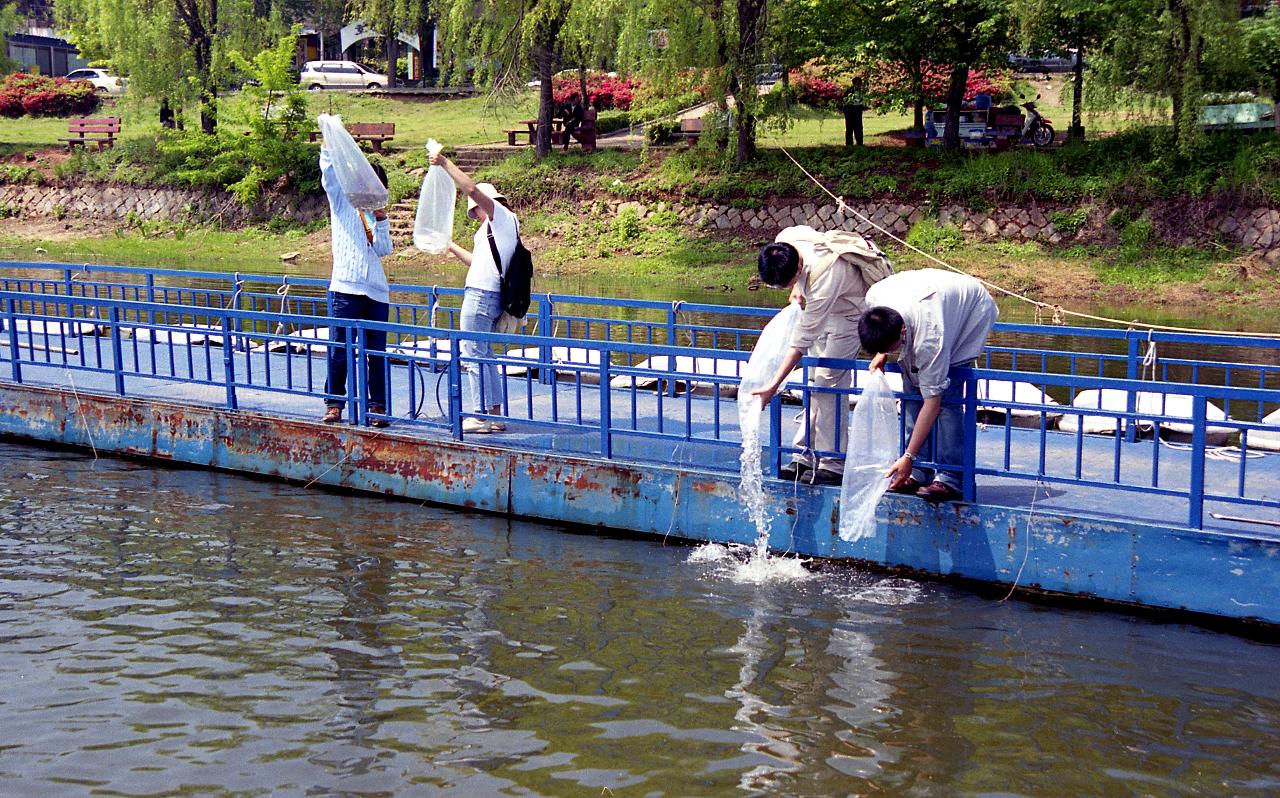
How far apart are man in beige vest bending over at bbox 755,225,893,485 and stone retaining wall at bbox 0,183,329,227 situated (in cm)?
2964

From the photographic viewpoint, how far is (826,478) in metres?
8.45

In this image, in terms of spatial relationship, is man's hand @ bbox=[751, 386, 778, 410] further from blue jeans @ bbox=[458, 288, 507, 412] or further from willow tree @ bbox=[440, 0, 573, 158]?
willow tree @ bbox=[440, 0, 573, 158]

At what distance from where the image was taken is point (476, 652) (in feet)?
23.8

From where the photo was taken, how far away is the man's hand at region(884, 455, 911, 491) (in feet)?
25.3

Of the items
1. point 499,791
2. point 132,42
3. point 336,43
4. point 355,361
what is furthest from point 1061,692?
point 336,43

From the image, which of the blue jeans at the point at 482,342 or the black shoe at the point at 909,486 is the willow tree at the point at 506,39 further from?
the black shoe at the point at 909,486

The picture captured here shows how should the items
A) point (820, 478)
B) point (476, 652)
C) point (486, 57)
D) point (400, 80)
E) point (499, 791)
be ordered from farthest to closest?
point (400, 80), point (486, 57), point (820, 478), point (476, 652), point (499, 791)

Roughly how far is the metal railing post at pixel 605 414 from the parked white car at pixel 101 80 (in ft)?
150

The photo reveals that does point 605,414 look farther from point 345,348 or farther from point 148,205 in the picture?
point 148,205

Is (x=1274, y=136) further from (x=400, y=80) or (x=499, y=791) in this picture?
(x=400, y=80)

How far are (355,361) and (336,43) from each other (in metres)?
59.5

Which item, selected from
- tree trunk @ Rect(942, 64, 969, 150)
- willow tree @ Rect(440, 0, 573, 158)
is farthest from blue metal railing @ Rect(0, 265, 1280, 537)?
willow tree @ Rect(440, 0, 573, 158)

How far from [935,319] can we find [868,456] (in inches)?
36.5

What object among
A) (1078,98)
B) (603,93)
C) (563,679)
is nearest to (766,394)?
(563,679)
